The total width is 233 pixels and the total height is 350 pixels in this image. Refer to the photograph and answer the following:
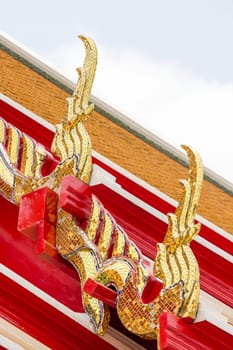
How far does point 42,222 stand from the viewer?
6277 mm

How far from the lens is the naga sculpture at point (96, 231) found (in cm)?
579

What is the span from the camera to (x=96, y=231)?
620 centimetres

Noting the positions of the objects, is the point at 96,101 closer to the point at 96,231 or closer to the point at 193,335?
the point at 96,231

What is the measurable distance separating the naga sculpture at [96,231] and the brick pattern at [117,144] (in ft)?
7.81

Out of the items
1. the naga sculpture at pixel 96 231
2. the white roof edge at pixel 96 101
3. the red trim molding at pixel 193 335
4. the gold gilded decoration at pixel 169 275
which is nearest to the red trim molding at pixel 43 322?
the naga sculpture at pixel 96 231

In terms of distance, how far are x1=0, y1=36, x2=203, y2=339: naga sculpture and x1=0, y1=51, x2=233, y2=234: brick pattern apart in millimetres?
2381

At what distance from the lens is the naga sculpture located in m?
5.79

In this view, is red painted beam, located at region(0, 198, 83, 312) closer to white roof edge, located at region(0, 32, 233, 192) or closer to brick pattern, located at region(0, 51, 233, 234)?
brick pattern, located at region(0, 51, 233, 234)

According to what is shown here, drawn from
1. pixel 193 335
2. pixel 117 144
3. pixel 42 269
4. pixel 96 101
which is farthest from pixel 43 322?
pixel 96 101

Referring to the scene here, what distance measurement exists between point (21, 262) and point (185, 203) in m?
1.02

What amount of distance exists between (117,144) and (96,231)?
3720mm

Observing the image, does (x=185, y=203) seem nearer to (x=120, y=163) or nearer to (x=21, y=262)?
(x=21, y=262)

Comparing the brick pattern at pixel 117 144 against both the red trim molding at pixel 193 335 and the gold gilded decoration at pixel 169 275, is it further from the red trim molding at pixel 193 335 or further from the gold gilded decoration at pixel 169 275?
the red trim molding at pixel 193 335

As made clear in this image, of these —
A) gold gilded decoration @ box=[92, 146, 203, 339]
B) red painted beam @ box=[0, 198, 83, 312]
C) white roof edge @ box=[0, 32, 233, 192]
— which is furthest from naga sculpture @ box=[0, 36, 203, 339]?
white roof edge @ box=[0, 32, 233, 192]
